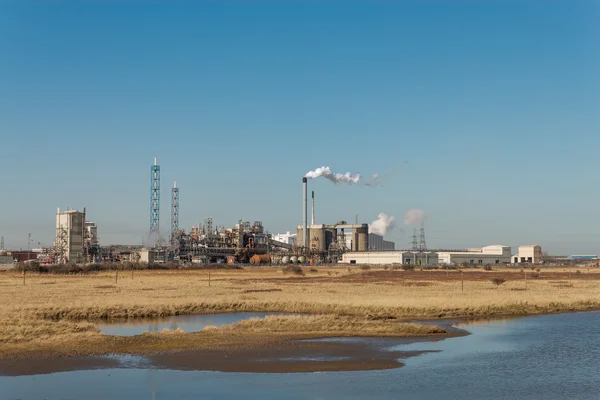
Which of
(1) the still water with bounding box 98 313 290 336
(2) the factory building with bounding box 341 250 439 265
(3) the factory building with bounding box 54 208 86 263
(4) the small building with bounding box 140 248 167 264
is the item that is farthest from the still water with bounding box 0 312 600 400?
(2) the factory building with bounding box 341 250 439 265

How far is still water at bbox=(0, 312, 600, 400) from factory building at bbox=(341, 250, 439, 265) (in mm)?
159007

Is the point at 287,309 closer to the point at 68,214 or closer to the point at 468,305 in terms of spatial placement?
the point at 468,305

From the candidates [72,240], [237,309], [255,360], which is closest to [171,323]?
[237,309]

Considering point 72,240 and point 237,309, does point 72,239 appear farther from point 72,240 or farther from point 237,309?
point 237,309

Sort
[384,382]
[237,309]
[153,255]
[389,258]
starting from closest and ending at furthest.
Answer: [384,382] → [237,309] → [153,255] → [389,258]

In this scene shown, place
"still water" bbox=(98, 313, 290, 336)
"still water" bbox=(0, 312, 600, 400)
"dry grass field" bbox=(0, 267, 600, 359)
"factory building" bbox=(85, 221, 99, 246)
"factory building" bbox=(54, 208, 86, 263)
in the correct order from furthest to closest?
"factory building" bbox=(85, 221, 99, 246), "factory building" bbox=(54, 208, 86, 263), "still water" bbox=(98, 313, 290, 336), "dry grass field" bbox=(0, 267, 600, 359), "still water" bbox=(0, 312, 600, 400)

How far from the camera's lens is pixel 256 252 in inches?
7505

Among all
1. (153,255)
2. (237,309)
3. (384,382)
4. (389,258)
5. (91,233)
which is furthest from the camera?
(389,258)

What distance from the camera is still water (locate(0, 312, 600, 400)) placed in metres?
24.2

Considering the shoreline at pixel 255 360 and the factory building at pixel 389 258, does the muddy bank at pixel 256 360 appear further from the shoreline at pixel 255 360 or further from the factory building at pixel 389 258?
the factory building at pixel 389 258

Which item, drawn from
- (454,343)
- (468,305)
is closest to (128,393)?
(454,343)

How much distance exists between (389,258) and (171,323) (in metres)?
152

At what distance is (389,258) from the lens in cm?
19325

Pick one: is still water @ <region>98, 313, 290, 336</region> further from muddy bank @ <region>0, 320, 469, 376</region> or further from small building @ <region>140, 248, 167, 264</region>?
small building @ <region>140, 248, 167, 264</region>
